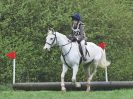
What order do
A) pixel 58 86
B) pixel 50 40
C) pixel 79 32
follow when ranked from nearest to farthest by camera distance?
pixel 50 40 < pixel 79 32 < pixel 58 86

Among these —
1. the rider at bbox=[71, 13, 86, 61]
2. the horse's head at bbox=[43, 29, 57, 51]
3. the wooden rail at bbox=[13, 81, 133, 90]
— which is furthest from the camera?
the wooden rail at bbox=[13, 81, 133, 90]

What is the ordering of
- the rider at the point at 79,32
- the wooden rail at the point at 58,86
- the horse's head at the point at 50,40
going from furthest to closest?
the wooden rail at the point at 58,86 < the rider at the point at 79,32 < the horse's head at the point at 50,40

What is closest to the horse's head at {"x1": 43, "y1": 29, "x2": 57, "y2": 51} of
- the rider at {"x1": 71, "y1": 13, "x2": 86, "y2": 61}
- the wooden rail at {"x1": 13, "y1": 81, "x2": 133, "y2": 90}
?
the rider at {"x1": 71, "y1": 13, "x2": 86, "y2": 61}

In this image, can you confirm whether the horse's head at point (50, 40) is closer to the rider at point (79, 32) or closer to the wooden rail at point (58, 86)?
the rider at point (79, 32)

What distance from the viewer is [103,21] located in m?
21.8

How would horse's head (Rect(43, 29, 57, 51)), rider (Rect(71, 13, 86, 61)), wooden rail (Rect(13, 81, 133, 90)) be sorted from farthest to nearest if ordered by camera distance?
wooden rail (Rect(13, 81, 133, 90)) → rider (Rect(71, 13, 86, 61)) → horse's head (Rect(43, 29, 57, 51))

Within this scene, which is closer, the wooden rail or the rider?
the rider

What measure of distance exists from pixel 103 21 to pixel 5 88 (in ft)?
18.6

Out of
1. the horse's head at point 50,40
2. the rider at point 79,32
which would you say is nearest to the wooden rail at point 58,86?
the rider at point 79,32

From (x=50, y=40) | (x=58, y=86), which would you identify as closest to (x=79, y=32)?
(x=50, y=40)

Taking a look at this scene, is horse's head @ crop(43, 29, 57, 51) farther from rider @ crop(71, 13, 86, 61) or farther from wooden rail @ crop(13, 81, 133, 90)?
wooden rail @ crop(13, 81, 133, 90)

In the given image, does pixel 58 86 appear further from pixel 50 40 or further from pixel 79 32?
pixel 79 32

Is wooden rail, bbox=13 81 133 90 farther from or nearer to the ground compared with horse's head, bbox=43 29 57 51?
nearer to the ground

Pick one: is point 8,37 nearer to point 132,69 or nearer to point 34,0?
point 34,0
